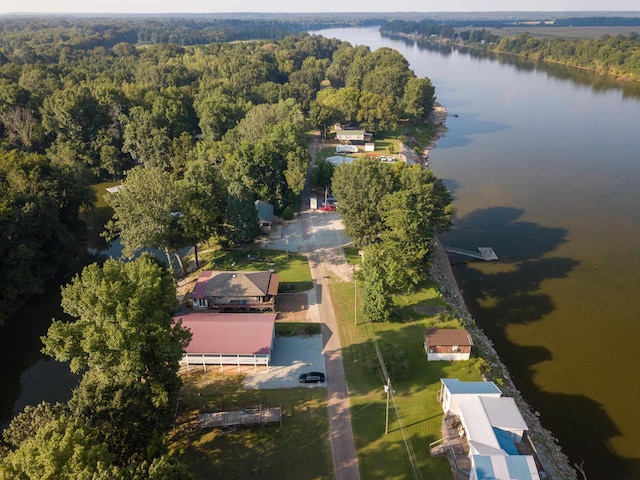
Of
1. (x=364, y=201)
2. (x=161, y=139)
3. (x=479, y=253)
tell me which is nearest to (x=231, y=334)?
(x=364, y=201)

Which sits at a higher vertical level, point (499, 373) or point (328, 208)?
point (328, 208)

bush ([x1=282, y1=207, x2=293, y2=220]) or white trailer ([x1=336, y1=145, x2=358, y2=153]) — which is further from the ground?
white trailer ([x1=336, y1=145, x2=358, y2=153])

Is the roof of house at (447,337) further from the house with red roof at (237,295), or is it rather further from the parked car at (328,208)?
the parked car at (328,208)

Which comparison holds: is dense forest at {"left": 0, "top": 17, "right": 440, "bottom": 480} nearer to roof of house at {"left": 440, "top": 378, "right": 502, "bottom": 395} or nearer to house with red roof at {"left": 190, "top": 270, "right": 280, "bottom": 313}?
house with red roof at {"left": 190, "top": 270, "right": 280, "bottom": 313}

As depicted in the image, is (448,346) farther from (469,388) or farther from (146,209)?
(146,209)

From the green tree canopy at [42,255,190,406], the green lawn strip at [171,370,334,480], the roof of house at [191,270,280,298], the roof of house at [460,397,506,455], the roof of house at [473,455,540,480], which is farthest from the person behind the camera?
the roof of house at [191,270,280,298]

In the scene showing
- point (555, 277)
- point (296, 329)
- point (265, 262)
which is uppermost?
point (265, 262)

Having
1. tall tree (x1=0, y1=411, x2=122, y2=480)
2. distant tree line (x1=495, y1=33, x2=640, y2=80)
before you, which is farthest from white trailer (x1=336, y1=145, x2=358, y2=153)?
distant tree line (x1=495, y1=33, x2=640, y2=80)
